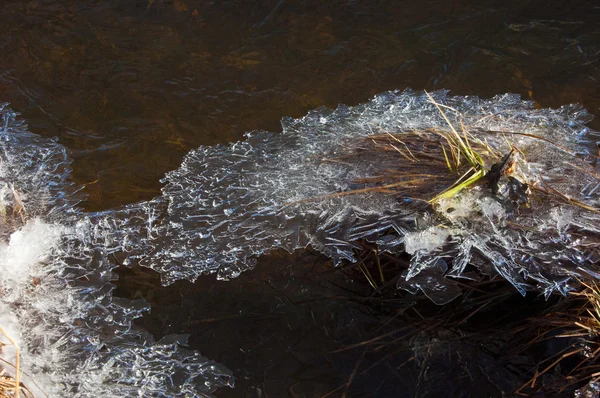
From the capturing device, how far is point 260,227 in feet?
9.67

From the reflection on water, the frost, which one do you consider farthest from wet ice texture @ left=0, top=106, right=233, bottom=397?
the frost

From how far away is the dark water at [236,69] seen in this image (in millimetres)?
3400

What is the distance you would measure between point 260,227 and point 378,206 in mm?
555

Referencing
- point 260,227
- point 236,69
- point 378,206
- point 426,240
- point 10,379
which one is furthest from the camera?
point 236,69

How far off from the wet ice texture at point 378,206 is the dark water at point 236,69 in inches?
6.5

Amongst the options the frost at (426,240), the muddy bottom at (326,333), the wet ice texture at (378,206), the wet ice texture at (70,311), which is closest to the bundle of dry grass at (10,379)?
the wet ice texture at (70,311)

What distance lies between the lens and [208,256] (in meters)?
2.89

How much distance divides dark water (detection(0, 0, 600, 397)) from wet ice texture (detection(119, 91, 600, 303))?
6.5 inches

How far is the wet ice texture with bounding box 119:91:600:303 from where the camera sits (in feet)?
8.59

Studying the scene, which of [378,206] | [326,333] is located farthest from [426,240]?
[326,333]

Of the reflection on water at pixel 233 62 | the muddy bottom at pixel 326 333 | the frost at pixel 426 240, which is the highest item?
the reflection on water at pixel 233 62

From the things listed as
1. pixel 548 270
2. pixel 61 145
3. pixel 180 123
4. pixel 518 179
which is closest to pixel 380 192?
pixel 518 179

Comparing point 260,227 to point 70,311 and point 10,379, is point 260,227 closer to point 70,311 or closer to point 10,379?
point 70,311

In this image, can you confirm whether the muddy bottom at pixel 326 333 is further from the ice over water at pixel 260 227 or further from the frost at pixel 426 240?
the frost at pixel 426 240
